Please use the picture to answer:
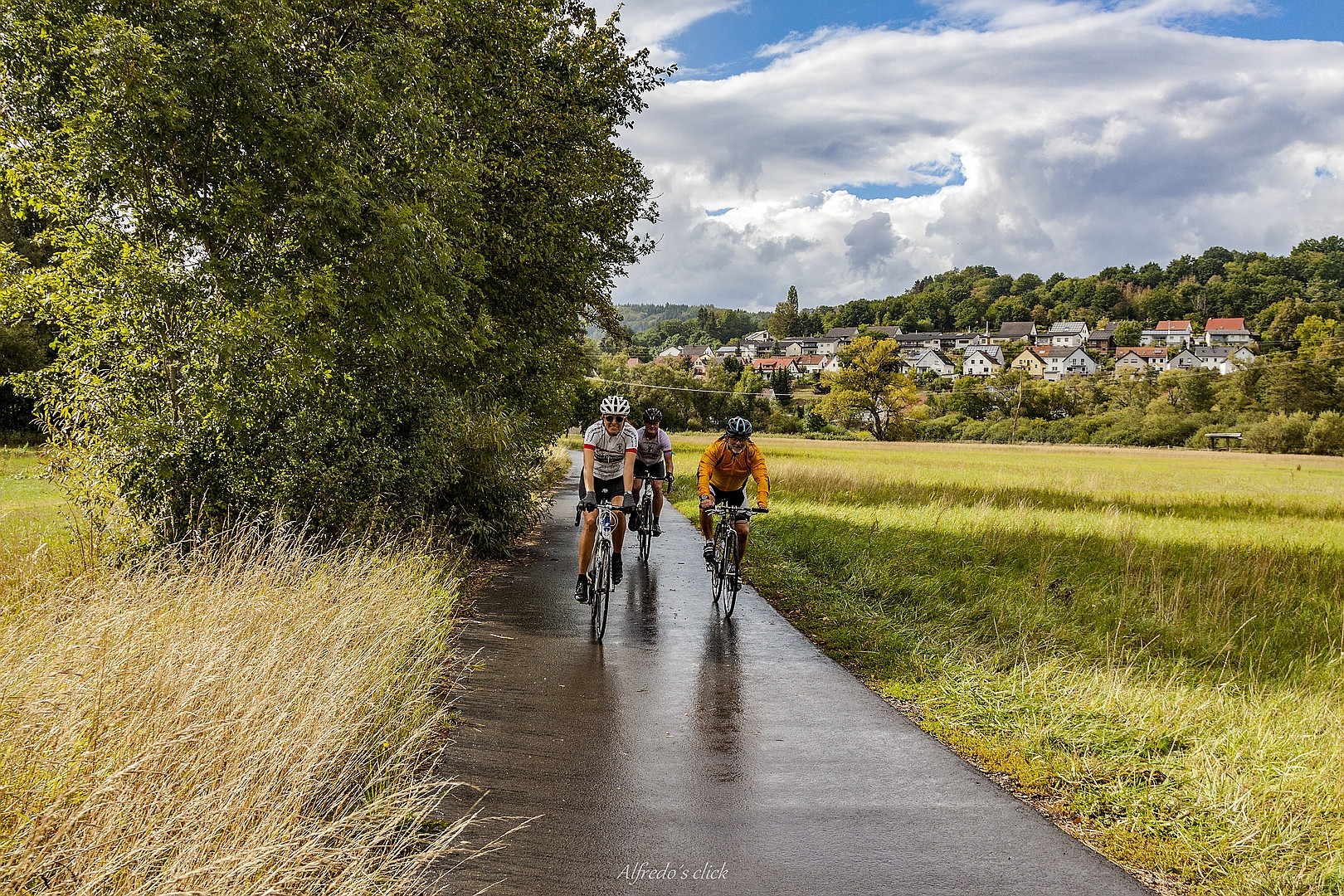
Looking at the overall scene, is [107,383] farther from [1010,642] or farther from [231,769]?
[1010,642]

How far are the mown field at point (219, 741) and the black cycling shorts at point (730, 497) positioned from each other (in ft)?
14.2

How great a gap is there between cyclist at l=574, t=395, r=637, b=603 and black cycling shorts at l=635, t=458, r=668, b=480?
2.24m

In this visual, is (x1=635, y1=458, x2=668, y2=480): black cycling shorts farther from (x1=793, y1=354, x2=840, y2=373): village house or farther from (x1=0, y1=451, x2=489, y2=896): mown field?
(x1=793, y1=354, x2=840, y2=373): village house

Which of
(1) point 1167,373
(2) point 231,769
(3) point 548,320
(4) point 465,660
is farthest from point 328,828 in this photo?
(1) point 1167,373

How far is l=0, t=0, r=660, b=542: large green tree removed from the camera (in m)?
7.41

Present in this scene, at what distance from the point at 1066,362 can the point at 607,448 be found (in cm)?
18209

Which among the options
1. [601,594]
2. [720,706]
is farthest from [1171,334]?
[720,706]

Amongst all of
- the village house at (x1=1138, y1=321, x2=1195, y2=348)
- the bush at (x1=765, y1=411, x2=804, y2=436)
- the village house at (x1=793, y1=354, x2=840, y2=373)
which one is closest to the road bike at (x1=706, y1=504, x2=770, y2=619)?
the bush at (x1=765, y1=411, x2=804, y2=436)

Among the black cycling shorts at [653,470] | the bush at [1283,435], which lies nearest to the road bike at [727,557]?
the black cycling shorts at [653,470]

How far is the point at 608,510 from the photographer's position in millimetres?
8758

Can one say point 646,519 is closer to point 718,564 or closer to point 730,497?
point 730,497

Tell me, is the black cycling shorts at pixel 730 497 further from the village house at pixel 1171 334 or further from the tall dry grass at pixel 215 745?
the village house at pixel 1171 334

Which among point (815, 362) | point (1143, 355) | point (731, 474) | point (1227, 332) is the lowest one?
point (731, 474)

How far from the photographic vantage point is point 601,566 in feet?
27.3
